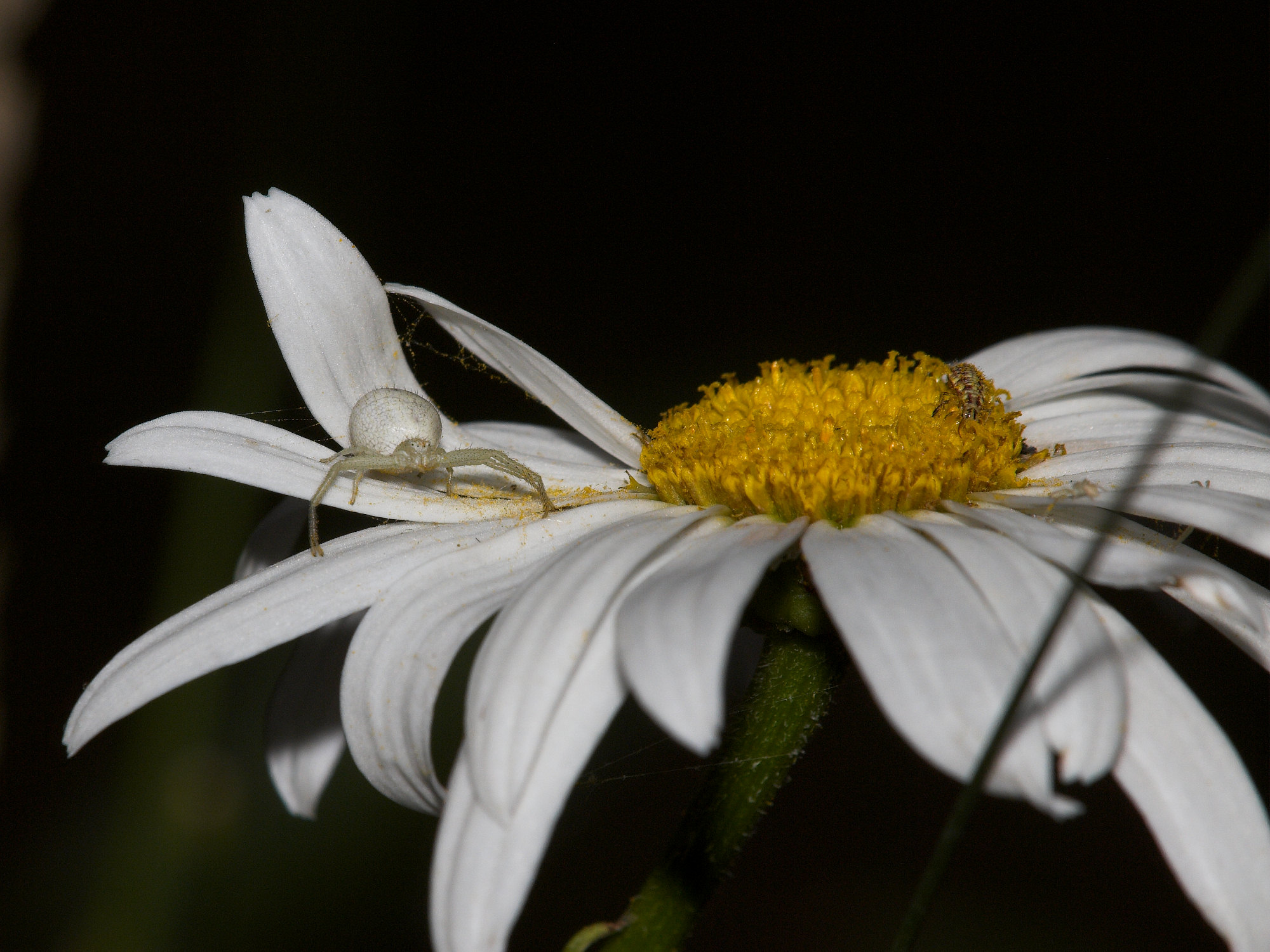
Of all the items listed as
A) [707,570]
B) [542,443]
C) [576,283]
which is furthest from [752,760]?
[576,283]

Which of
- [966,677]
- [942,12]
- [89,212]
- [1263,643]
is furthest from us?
[942,12]

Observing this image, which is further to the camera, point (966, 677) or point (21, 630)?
point (21, 630)

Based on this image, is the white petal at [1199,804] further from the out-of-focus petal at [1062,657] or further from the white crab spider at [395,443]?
the white crab spider at [395,443]

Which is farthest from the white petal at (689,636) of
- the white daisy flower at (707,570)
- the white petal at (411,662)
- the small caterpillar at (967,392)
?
the small caterpillar at (967,392)

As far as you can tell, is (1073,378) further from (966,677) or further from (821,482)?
(966,677)

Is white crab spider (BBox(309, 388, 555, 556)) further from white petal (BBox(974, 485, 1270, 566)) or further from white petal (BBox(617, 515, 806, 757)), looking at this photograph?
white petal (BBox(974, 485, 1270, 566))

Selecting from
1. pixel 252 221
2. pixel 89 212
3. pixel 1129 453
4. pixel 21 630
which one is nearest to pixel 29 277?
pixel 89 212

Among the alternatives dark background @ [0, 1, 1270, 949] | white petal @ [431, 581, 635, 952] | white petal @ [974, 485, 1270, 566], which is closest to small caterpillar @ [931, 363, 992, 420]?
white petal @ [974, 485, 1270, 566]
